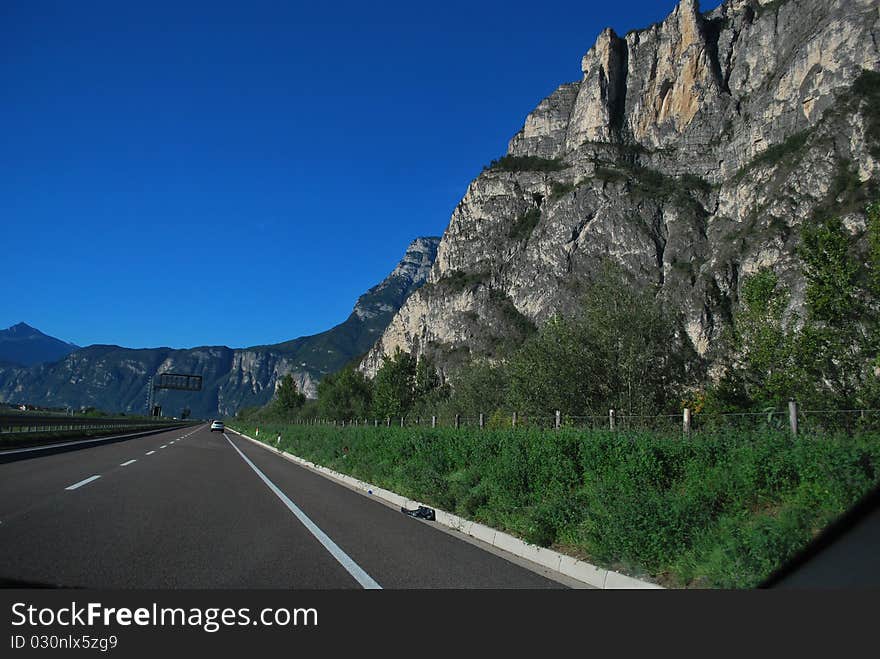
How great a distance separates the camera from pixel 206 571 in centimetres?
593

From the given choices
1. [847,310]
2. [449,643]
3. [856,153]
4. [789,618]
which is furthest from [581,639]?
[856,153]

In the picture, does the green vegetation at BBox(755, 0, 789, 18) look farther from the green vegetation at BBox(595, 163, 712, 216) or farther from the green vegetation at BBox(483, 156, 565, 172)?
the green vegetation at BBox(483, 156, 565, 172)

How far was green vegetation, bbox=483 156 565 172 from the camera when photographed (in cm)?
16300

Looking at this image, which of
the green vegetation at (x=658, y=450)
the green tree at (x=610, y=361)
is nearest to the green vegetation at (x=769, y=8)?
the green vegetation at (x=658, y=450)

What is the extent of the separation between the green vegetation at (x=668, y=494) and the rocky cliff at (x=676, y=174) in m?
81.4

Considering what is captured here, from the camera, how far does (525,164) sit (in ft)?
554

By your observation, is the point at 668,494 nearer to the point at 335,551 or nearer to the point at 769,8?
the point at 335,551

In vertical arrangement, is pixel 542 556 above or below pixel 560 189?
below

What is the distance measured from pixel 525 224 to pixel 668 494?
15245cm

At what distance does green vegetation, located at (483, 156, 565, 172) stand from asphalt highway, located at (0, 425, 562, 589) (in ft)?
518

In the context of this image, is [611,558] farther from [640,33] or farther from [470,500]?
[640,33]

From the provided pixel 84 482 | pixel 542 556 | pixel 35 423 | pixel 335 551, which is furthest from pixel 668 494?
pixel 35 423

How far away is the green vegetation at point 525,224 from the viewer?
152875mm

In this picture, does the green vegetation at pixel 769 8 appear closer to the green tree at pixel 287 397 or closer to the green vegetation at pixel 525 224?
the green vegetation at pixel 525 224
